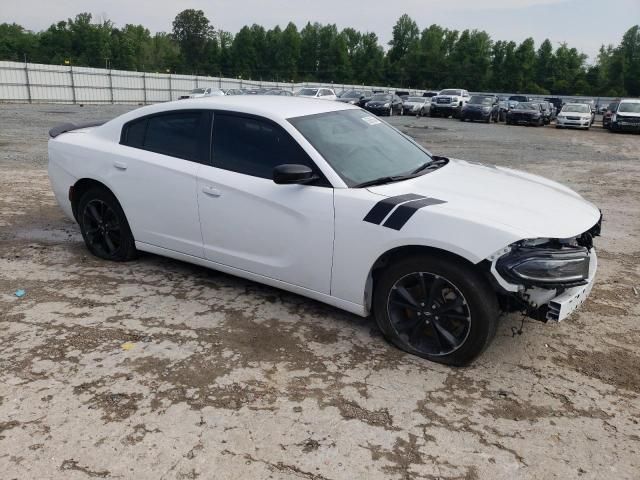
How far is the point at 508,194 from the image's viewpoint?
142 inches

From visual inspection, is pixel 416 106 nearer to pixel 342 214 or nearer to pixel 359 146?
pixel 359 146

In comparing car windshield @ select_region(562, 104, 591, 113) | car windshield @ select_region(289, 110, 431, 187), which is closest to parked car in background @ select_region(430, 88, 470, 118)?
car windshield @ select_region(562, 104, 591, 113)

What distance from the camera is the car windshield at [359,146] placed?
A: 3768mm

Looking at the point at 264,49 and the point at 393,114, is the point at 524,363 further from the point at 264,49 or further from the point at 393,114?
the point at 264,49

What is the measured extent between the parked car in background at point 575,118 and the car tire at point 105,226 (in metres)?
28.7

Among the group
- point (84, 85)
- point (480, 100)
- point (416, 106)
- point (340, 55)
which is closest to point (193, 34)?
point (340, 55)

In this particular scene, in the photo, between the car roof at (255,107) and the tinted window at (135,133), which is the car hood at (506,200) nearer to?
the car roof at (255,107)

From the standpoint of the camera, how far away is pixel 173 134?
446 centimetres

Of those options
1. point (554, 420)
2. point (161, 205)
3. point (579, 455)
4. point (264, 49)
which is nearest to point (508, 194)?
point (554, 420)

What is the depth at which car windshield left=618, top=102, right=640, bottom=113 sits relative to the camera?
26275 mm

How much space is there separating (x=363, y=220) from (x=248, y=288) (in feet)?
4.95

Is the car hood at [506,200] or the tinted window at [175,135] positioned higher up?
the tinted window at [175,135]

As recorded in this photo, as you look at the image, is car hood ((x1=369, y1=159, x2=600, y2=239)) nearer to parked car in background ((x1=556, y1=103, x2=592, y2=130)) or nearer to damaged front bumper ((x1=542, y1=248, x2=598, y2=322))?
damaged front bumper ((x1=542, y1=248, x2=598, y2=322))

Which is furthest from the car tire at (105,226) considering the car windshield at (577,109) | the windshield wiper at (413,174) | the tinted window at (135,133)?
the car windshield at (577,109)
